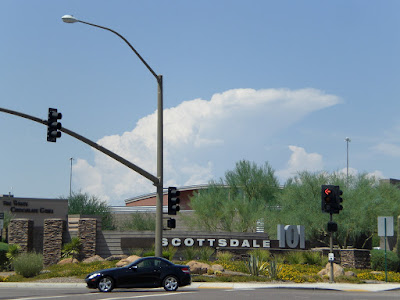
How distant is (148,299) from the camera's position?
22.1m

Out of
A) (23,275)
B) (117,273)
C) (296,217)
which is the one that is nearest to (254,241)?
(296,217)

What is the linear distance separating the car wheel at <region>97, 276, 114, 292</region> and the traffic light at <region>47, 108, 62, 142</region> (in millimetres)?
5840

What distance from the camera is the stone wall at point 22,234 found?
44.2m

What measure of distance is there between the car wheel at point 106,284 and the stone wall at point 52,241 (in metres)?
18.2

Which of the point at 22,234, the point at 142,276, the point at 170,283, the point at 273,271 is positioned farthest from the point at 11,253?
the point at 170,283

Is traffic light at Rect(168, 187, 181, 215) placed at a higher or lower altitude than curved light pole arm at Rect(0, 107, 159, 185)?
lower

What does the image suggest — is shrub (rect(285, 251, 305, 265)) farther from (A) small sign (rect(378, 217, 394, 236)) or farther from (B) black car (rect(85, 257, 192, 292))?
(B) black car (rect(85, 257, 192, 292))

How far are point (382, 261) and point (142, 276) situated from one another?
19.5 metres

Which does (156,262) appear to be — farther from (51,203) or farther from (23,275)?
(51,203)

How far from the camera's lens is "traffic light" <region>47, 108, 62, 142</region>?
2602 centimetres

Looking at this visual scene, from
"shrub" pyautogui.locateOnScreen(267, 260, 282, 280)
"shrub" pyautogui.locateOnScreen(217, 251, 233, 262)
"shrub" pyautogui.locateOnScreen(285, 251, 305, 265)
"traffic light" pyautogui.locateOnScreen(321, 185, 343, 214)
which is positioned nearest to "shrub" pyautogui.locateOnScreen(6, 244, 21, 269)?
"shrub" pyautogui.locateOnScreen(217, 251, 233, 262)

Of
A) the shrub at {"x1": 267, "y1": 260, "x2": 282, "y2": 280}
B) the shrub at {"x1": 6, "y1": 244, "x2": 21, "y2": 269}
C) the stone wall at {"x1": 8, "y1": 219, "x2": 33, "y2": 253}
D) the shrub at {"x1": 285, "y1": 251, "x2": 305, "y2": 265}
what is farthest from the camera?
the stone wall at {"x1": 8, "y1": 219, "x2": 33, "y2": 253}

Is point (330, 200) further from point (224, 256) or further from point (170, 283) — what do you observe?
point (224, 256)

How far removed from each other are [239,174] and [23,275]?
33.9 m
